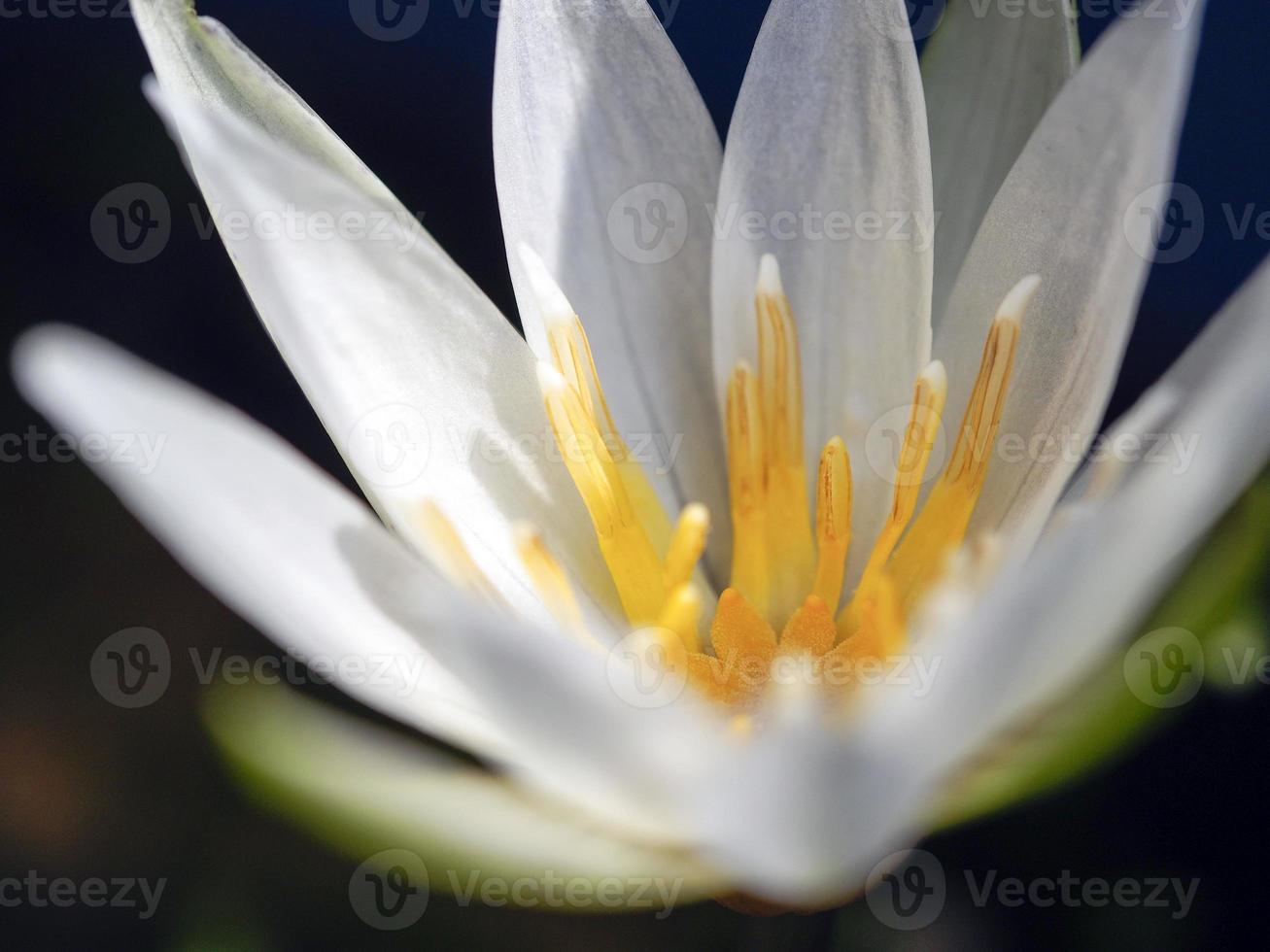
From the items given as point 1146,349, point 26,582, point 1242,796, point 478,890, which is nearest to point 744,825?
point 478,890

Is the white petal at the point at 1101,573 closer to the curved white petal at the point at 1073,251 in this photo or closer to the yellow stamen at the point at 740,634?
the curved white petal at the point at 1073,251

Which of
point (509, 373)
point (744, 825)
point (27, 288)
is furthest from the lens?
point (27, 288)

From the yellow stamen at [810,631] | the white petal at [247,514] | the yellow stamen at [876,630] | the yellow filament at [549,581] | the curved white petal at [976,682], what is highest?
the white petal at [247,514]

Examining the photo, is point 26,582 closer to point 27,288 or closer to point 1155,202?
point 27,288

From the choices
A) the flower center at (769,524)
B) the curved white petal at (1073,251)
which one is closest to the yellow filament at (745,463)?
the flower center at (769,524)

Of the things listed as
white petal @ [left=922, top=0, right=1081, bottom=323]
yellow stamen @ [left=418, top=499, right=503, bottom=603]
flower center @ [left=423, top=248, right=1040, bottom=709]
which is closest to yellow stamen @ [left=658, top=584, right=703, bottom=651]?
flower center @ [left=423, top=248, right=1040, bottom=709]

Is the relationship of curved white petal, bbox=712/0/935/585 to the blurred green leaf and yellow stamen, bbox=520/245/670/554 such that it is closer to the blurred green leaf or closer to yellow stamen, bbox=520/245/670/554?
yellow stamen, bbox=520/245/670/554
